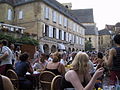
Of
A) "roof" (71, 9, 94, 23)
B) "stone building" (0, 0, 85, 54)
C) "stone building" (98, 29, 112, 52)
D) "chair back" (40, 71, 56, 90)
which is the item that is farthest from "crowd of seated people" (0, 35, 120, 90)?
"stone building" (98, 29, 112, 52)

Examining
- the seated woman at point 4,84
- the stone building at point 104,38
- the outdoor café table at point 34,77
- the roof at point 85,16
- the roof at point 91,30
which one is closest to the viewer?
the seated woman at point 4,84

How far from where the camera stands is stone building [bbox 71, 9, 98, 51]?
6812 centimetres

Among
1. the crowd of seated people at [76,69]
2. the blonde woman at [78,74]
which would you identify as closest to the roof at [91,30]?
the crowd of seated people at [76,69]

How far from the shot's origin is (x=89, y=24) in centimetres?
6894

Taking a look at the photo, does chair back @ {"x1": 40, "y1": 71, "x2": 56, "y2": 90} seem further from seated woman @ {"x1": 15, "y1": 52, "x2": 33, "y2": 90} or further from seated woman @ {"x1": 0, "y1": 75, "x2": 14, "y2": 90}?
seated woman @ {"x1": 0, "y1": 75, "x2": 14, "y2": 90}

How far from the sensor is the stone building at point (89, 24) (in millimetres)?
68125

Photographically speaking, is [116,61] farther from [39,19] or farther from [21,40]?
[39,19]

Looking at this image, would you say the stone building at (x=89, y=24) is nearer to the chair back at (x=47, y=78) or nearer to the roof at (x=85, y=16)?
the roof at (x=85, y=16)

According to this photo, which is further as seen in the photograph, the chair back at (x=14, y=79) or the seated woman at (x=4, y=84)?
the chair back at (x=14, y=79)

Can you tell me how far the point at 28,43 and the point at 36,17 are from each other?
5.56 metres

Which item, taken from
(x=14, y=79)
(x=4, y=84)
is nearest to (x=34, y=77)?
(x=14, y=79)

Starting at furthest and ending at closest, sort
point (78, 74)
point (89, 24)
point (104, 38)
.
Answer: point (104, 38) → point (89, 24) → point (78, 74)

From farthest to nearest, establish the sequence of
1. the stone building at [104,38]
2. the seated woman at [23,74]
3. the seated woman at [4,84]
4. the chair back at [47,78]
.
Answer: the stone building at [104,38] < the seated woman at [23,74] < the chair back at [47,78] < the seated woman at [4,84]

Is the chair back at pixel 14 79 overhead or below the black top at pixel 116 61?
below
